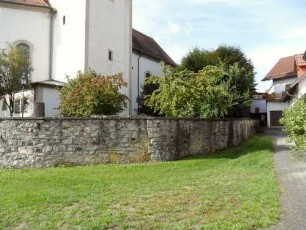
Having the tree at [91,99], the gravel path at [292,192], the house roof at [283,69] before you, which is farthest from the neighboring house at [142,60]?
the gravel path at [292,192]

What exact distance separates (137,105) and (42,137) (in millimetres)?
18148

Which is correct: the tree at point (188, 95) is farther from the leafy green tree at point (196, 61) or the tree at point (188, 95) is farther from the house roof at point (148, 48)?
the house roof at point (148, 48)

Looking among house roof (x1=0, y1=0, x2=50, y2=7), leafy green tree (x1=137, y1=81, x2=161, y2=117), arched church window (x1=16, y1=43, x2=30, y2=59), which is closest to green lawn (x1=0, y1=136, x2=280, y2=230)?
arched church window (x1=16, y1=43, x2=30, y2=59)

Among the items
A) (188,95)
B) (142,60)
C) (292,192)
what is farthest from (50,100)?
(292,192)

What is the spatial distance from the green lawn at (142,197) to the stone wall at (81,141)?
90cm

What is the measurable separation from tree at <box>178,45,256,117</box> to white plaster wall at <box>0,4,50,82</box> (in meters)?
10.5

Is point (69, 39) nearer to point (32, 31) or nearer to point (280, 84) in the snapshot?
point (32, 31)

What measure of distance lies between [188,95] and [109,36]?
437 inches

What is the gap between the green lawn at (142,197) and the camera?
24.4ft

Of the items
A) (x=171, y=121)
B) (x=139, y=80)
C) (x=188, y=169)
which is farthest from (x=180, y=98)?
(x=139, y=80)

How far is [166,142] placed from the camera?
53.1 ft

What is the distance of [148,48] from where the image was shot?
1551 inches

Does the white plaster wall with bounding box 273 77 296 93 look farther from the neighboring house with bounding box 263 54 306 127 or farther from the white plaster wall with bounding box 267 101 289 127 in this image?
the white plaster wall with bounding box 267 101 289 127

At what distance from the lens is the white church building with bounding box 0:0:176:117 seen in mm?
27391
